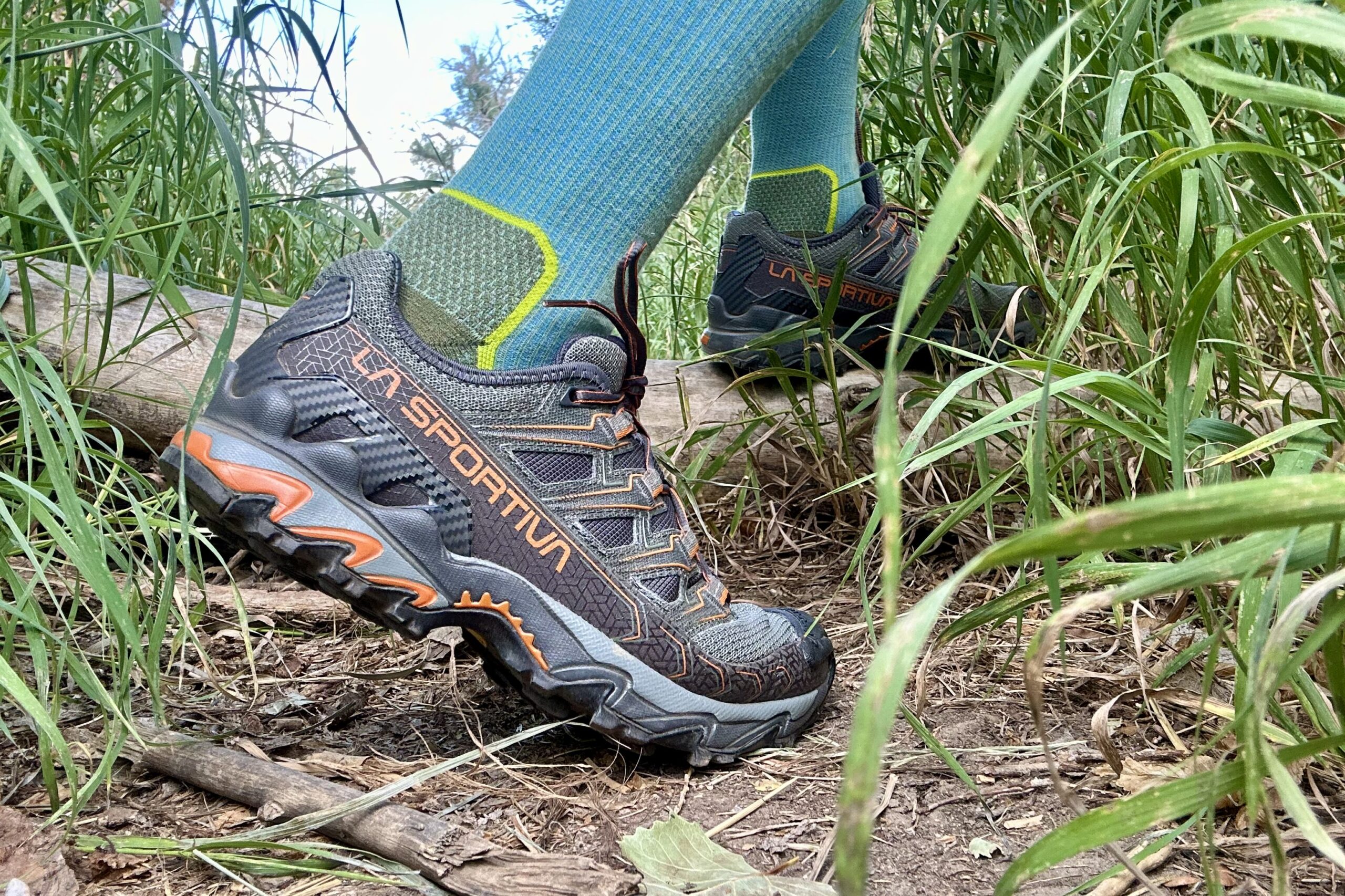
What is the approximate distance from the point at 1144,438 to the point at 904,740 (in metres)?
0.38

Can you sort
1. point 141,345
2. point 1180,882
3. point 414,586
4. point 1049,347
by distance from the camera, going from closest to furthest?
1. point 1180,882
2. point 414,586
3. point 1049,347
4. point 141,345

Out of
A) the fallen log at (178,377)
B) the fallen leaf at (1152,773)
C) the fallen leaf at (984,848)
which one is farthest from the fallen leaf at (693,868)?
the fallen log at (178,377)

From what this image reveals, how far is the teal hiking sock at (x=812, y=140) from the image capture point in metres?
1.69

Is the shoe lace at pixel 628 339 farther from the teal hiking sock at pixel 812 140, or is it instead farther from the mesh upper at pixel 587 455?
the teal hiking sock at pixel 812 140

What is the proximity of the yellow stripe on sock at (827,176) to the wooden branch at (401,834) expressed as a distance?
126 cm

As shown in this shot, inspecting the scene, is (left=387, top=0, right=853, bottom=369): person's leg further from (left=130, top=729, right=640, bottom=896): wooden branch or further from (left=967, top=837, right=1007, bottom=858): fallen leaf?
(left=967, top=837, right=1007, bottom=858): fallen leaf

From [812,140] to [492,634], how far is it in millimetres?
1099

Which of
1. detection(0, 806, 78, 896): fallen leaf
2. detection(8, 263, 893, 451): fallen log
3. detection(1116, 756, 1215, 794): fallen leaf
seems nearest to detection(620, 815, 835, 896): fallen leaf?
detection(1116, 756, 1215, 794): fallen leaf

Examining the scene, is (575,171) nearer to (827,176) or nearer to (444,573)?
(444,573)

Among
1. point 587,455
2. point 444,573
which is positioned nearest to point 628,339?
point 587,455

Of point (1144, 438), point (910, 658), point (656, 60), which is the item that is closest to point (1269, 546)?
point (910, 658)

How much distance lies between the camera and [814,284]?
1.70 metres

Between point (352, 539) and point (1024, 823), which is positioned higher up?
point (352, 539)

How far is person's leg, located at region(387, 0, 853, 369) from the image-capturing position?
98 centimetres
